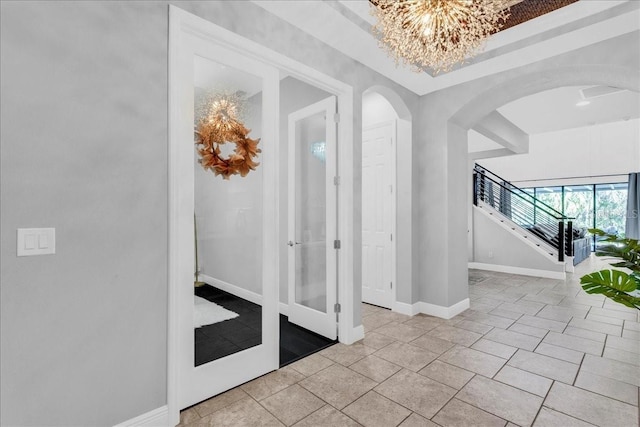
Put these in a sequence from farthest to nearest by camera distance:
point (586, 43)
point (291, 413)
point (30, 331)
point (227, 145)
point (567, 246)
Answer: point (567, 246) → point (586, 43) → point (227, 145) → point (291, 413) → point (30, 331)

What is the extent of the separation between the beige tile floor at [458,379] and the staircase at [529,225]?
2628 mm

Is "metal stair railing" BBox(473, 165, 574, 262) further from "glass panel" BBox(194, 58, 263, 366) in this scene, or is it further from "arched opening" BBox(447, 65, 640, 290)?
"glass panel" BBox(194, 58, 263, 366)

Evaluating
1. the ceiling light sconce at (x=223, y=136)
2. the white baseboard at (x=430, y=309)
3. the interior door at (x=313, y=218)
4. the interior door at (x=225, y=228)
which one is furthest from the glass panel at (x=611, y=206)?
the ceiling light sconce at (x=223, y=136)

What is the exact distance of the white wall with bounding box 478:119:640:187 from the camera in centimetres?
843

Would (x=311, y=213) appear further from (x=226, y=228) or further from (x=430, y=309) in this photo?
(x=430, y=309)

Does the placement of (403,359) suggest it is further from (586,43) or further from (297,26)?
(586,43)

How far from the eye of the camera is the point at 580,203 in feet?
33.2

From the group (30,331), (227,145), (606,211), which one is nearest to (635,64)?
(227,145)

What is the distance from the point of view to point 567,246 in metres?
6.78

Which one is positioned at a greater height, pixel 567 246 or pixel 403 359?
pixel 567 246

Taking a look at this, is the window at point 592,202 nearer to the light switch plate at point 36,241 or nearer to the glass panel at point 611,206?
the glass panel at point 611,206

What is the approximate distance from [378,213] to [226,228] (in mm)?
2452

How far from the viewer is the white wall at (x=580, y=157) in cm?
843

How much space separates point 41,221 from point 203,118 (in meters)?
1.12
